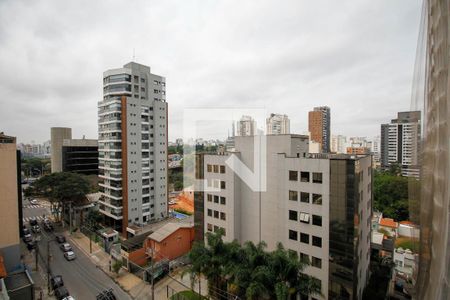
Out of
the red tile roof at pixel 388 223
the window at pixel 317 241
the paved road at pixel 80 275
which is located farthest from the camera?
the red tile roof at pixel 388 223

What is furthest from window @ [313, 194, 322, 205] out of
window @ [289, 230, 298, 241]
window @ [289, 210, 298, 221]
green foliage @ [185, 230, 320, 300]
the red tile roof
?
the red tile roof

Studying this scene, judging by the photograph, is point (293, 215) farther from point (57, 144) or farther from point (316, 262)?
point (57, 144)

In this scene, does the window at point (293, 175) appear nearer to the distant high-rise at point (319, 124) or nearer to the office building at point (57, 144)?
the distant high-rise at point (319, 124)

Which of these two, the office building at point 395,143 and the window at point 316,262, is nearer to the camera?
the window at point 316,262

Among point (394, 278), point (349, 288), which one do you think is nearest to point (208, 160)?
point (349, 288)

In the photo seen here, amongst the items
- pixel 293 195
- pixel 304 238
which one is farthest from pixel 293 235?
pixel 293 195

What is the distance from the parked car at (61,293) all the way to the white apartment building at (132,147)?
7208 mm

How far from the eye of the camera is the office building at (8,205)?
1262 centimetres

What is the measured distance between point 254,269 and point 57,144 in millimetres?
48660

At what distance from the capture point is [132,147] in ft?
65.7

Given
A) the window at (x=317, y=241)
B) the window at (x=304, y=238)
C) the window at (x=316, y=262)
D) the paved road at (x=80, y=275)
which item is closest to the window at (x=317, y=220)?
the window at (x=317, y=241)

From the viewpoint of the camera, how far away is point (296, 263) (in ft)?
25.3

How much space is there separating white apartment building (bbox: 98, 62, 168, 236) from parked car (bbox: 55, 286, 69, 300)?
721 cm

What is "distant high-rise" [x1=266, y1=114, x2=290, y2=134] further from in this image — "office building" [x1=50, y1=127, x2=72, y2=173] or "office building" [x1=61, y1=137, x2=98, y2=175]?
"office building" [x1=50, y1=127, x2=72, y2=173]
